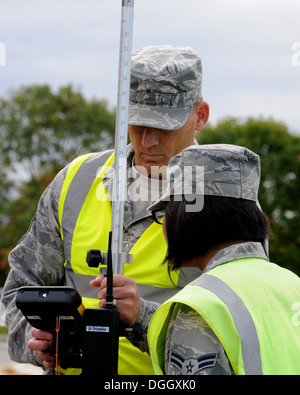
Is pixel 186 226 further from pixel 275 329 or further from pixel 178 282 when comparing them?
pixel 178 282

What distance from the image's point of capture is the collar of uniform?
2514 millimetres

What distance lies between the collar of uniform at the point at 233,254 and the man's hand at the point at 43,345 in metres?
0.77

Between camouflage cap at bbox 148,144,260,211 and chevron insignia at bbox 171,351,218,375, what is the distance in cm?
51

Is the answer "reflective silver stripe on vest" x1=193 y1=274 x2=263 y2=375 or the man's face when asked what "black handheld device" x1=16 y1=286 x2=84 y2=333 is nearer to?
"reflective silver stripe on vest" x1=193 y1=274 x2=263 y2=375

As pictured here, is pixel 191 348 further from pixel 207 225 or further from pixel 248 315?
pixel 207 225

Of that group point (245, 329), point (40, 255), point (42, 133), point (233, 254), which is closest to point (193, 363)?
point (245, 329)

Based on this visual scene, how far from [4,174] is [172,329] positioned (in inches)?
1528

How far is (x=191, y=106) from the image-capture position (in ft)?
12.1

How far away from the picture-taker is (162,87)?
3.57 metres

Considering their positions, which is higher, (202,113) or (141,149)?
(202,113)

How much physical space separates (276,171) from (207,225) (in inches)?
1310

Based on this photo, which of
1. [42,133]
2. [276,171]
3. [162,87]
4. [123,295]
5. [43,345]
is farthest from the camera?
[42,133]

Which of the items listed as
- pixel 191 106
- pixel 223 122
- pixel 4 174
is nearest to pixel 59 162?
pixel 4 174

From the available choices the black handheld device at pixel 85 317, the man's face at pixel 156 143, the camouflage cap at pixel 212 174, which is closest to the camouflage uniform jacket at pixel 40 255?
the man's face at pixel 156 143
